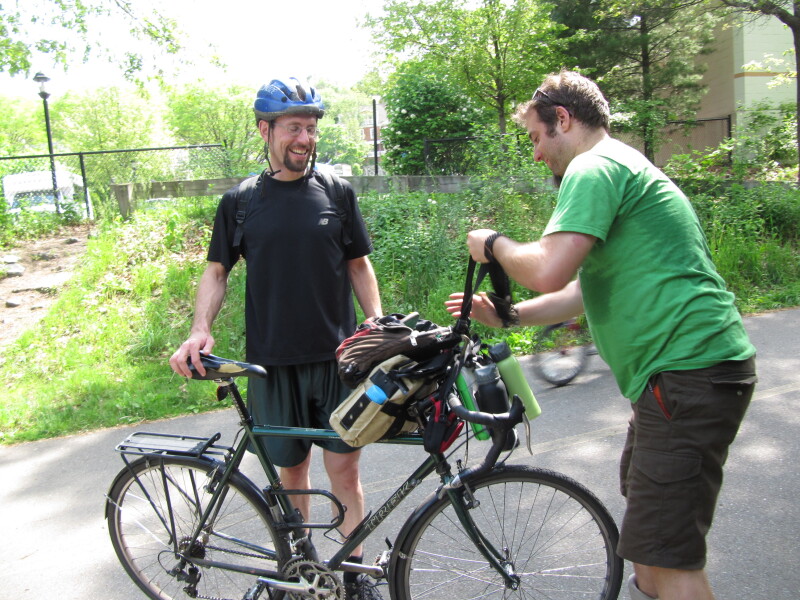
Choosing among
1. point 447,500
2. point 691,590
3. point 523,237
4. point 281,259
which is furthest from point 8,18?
point 691,590

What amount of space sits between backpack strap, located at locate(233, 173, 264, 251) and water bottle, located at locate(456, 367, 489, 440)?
112cm

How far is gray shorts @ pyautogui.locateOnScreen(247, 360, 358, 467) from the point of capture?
8.94 feet

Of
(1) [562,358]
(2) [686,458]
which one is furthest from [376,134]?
(2) [686,458]

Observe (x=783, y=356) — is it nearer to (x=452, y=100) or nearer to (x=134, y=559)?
(x=134, y=559)

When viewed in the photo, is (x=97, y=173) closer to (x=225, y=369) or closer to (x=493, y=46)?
(x=493, y=46)

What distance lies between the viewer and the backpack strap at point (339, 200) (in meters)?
2.78

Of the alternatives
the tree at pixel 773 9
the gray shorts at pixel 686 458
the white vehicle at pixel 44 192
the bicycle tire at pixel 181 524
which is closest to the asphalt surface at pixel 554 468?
the bicycle tire at pixel 181 524

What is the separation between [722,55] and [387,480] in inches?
805

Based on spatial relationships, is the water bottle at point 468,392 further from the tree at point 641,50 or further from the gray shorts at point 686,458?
the tree at point 641,50

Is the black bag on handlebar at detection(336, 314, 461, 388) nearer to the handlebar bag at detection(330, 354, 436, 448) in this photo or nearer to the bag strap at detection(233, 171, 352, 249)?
the handlebar bag at detection(330, 354, 436, 448)

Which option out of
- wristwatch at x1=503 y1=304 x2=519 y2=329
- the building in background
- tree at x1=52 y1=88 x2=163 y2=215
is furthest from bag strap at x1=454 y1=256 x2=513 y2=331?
tree at x1=52 y1=88 x2=163 y2=215

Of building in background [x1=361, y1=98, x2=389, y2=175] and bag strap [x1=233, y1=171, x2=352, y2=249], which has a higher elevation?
building in background [x1=361, y1=98, x2=389, y2=175]

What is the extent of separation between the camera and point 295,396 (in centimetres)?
276

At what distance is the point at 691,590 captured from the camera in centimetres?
194
